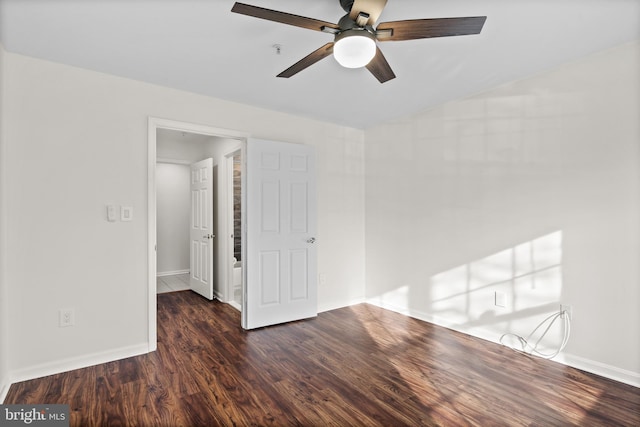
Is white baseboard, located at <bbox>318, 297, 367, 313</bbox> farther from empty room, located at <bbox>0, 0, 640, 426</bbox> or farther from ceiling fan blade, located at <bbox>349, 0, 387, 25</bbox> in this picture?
ceiling fan blade, located at <bbox>349, 0, 387, 25</bbox>

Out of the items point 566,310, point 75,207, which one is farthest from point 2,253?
point 566,310

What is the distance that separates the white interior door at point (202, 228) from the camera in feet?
15.4

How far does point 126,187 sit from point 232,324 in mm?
1814

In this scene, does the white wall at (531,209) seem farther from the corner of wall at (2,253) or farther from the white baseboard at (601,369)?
the corner of wall at (2,253)

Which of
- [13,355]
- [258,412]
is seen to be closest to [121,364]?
[13,355]

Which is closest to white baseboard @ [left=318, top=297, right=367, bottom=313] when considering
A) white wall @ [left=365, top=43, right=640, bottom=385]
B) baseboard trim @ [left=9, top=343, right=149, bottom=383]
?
white wall @ [left=365, top=43, right=640, bottom=385]

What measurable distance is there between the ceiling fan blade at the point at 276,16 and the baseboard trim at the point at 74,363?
2.85 metres

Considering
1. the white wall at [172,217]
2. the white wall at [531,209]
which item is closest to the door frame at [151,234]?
the white wall at [531,209]

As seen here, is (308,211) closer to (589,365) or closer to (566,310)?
(566,310)

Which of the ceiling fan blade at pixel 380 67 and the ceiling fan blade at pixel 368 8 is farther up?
the ceiling fan blade at pixel 368 8

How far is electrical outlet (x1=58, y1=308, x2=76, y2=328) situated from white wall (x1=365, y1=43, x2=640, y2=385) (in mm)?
3346

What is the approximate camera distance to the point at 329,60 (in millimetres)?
2639

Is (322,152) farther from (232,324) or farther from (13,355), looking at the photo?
(13,355)

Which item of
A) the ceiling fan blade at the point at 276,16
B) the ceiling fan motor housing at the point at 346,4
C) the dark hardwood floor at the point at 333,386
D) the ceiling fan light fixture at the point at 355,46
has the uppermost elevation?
the ceiling fan motor housing at the point at 346,4
